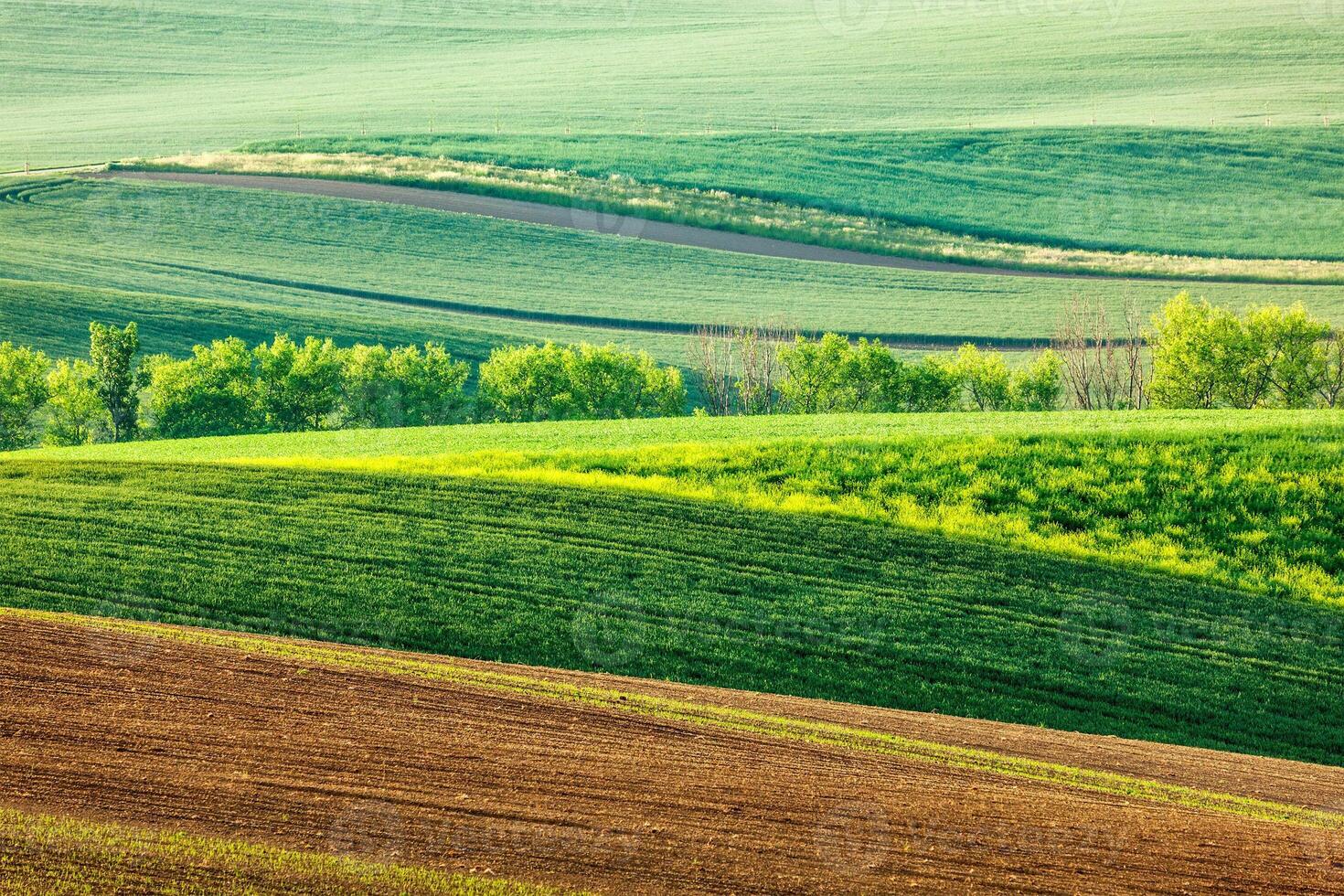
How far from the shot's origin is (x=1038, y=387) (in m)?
46.2

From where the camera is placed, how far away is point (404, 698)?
12.7 metres

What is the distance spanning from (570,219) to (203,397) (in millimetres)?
34572

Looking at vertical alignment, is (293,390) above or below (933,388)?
above

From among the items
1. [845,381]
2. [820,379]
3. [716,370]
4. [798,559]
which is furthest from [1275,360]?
[798,559]

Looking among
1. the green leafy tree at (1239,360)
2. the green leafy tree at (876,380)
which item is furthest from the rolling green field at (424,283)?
the green leafy tree at (1239,360)

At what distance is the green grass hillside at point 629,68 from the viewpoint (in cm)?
9025

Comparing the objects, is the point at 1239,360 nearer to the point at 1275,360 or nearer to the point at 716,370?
the point at 1275,360

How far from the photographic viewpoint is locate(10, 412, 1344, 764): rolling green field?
16.1 meters

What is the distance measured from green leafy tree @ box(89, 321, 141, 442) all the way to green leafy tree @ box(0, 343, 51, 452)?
2418 mm

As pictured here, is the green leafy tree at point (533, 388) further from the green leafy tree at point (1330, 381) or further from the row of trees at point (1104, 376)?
the green leafy tree at point (1330, 381)

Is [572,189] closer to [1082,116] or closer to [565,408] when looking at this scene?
[565,408]

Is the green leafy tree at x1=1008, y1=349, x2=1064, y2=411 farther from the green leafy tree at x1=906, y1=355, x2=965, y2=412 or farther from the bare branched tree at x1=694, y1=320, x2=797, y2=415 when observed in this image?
the bare branched tree at x1=694, y1=320, x2=797, y2=415

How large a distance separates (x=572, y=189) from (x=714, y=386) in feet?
96.5

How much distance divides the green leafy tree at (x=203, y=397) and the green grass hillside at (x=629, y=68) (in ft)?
158
